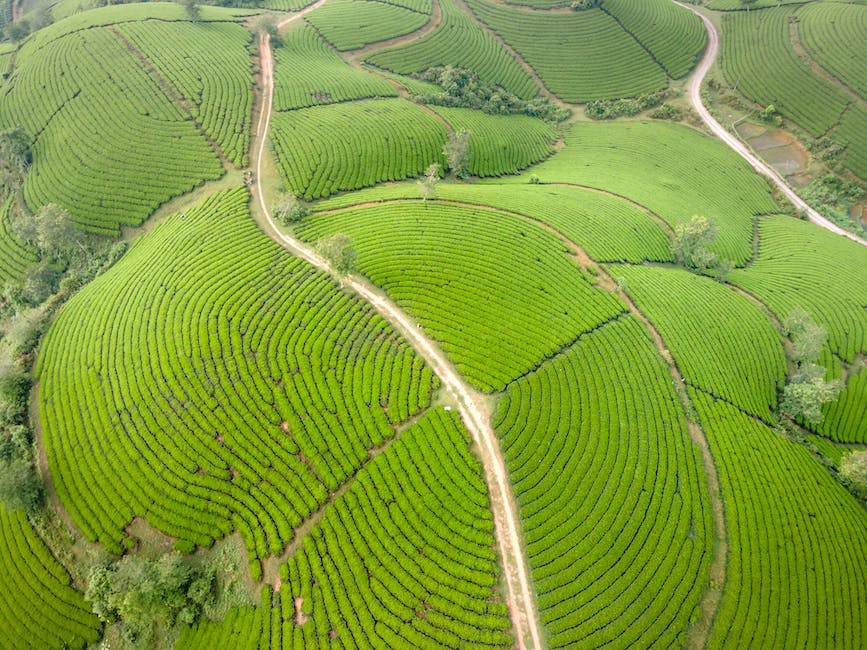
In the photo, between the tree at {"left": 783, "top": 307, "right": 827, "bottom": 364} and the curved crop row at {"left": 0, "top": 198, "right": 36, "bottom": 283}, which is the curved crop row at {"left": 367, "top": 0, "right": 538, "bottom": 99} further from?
the tree at {"left": 783, "top": 307, "right": 827, "bottom": 364}

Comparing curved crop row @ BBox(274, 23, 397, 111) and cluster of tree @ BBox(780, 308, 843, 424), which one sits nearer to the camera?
cluster of tree @ BBox(780, 308, 843, 424)

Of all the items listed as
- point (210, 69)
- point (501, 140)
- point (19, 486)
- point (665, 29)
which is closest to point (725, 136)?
point (665, 29)

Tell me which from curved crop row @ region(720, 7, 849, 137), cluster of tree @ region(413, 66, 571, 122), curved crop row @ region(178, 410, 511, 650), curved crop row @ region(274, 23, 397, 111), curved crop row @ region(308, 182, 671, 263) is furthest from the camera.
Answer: curved crop row @ region(720, 7, 849, 137)

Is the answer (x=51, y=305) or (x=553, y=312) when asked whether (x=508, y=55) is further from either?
(x=51, y=305)

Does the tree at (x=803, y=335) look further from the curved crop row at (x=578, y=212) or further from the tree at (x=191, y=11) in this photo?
the tree at (x=191, y=11)

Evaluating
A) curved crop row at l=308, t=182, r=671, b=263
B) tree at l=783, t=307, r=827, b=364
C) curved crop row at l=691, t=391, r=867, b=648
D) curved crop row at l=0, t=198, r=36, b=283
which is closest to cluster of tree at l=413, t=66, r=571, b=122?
curved crop row at l=308, t=182, r=671, b=263

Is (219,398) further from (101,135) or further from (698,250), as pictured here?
(698,250)

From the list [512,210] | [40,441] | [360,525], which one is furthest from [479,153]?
[40,441]
